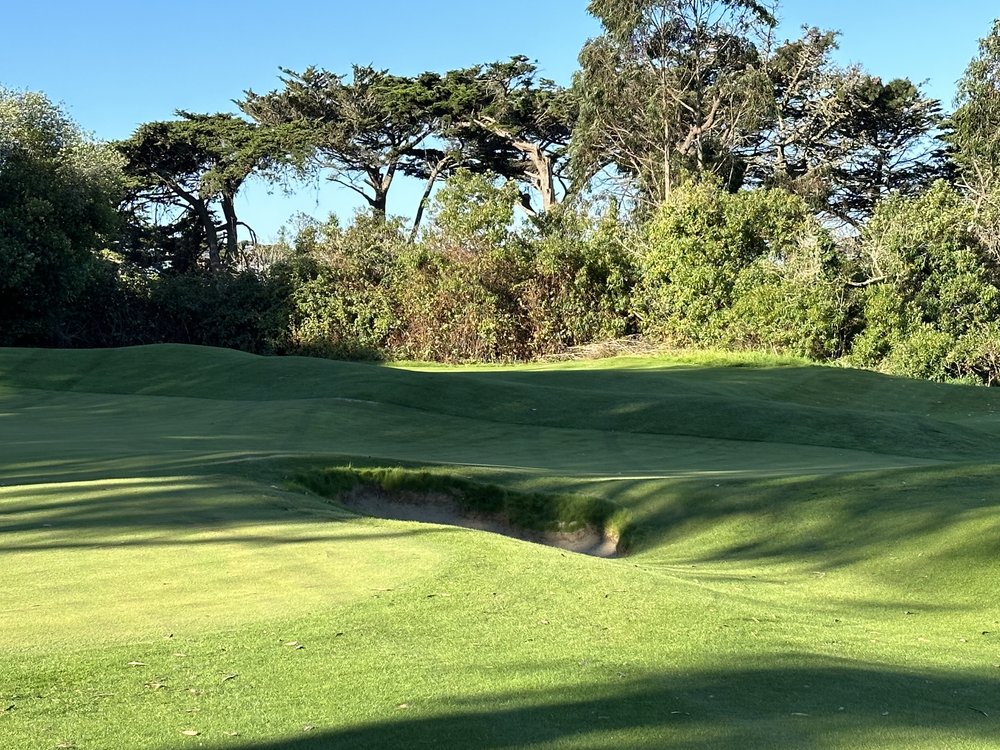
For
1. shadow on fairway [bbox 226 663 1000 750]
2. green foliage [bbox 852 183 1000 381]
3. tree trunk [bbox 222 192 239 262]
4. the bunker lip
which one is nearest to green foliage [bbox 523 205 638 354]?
green foliage [bbox 852 183 1000 381]

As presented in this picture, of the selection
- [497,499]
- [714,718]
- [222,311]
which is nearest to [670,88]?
[222,311]

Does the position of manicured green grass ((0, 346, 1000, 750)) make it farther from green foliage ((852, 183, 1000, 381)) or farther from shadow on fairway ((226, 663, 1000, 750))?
green foliage ((852, 183, 1000, 381))

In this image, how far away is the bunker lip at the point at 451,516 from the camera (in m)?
12.4

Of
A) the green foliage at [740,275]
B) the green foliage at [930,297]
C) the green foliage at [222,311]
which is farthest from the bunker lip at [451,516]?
the green foliage at [222,311]

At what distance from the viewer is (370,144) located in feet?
166

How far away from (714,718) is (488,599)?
8.53ft

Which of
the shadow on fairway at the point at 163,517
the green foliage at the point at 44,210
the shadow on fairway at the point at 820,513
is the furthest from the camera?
the green foliage at the point at 44,210

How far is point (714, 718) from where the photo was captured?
16.5 feet

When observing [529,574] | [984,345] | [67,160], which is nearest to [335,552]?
[529,574]

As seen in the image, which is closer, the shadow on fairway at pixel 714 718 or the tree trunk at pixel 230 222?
the shadow on fairway at pixel 714 718

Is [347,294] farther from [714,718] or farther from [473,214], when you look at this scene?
[714,718]

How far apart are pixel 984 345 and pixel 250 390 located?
2399 cm

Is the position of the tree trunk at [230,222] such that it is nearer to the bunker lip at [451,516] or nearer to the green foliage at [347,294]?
the green foliage at [347,294]

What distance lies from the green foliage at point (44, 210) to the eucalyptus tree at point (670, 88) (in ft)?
63.6
